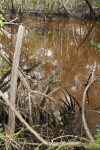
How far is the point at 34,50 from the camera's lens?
5.33 m

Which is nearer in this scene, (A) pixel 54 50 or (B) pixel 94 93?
(B) pixel 94 93

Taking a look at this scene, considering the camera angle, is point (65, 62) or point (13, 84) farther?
point (65, 62)

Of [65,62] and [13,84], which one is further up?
[13,84]

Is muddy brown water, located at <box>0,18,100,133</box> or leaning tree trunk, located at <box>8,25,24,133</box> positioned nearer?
leaning tree trunk, located at <box>8,25,24,133</box>

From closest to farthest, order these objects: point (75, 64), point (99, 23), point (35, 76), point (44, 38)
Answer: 1. point (35, 76)
2. point (75, 64)
3. point (44, 38)
4. point (99, 23)

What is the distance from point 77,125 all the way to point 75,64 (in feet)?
7.51

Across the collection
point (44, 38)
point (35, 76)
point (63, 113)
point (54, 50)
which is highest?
point (44, 38)

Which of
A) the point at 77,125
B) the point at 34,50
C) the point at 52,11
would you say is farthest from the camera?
the point at 52,11

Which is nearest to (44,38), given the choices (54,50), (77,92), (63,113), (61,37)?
(61,37)

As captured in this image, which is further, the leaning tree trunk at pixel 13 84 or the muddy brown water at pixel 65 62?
the muddy brown water at pixel 65 62

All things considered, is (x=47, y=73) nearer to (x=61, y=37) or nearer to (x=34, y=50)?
(x=34, y=50)

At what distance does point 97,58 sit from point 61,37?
2.60 meters

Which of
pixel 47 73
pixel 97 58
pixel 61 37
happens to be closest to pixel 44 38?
pixel 61 37

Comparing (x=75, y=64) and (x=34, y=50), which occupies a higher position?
(x=34, y=50)
